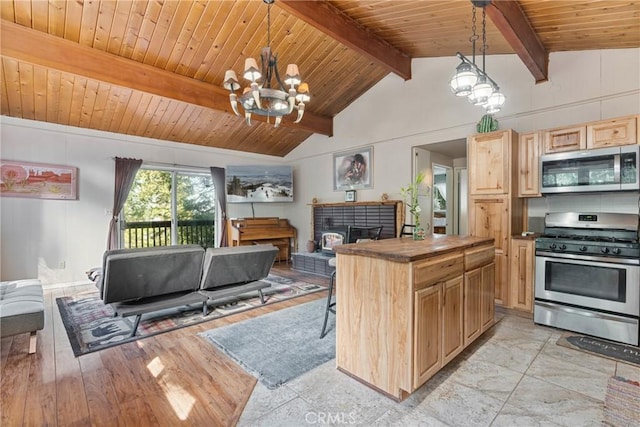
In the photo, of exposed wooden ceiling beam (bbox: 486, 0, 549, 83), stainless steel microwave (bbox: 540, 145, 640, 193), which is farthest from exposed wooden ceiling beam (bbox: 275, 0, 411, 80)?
stainless steel microwave (bbox: 540, 145, 640, 193)

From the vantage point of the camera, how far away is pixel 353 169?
6.36 meters

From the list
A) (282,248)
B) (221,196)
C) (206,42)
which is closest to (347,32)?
(206,42)

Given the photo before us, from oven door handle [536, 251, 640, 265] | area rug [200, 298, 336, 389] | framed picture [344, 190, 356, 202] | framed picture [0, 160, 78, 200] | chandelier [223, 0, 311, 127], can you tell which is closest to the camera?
area rug [200, 298, 336, 389]

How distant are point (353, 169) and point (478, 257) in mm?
4014

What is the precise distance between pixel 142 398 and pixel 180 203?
17.0 ft

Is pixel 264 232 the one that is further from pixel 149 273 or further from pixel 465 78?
pixel 465 78

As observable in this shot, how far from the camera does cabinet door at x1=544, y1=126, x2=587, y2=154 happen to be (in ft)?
10.3

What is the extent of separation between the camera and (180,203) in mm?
6570

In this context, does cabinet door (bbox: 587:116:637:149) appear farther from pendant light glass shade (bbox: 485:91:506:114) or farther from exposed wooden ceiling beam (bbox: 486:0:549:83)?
pendant light glass shade (bbox: 485:91:506:114)

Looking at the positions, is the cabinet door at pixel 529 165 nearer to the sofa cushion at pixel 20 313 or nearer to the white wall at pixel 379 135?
the white wall at pixel 379 135

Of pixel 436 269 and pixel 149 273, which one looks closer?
pixel 436 269

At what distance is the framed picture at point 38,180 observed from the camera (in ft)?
15.3

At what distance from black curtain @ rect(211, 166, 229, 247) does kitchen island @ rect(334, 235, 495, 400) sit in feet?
17.4

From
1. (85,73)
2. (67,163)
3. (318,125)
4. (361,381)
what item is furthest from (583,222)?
(67,163)
